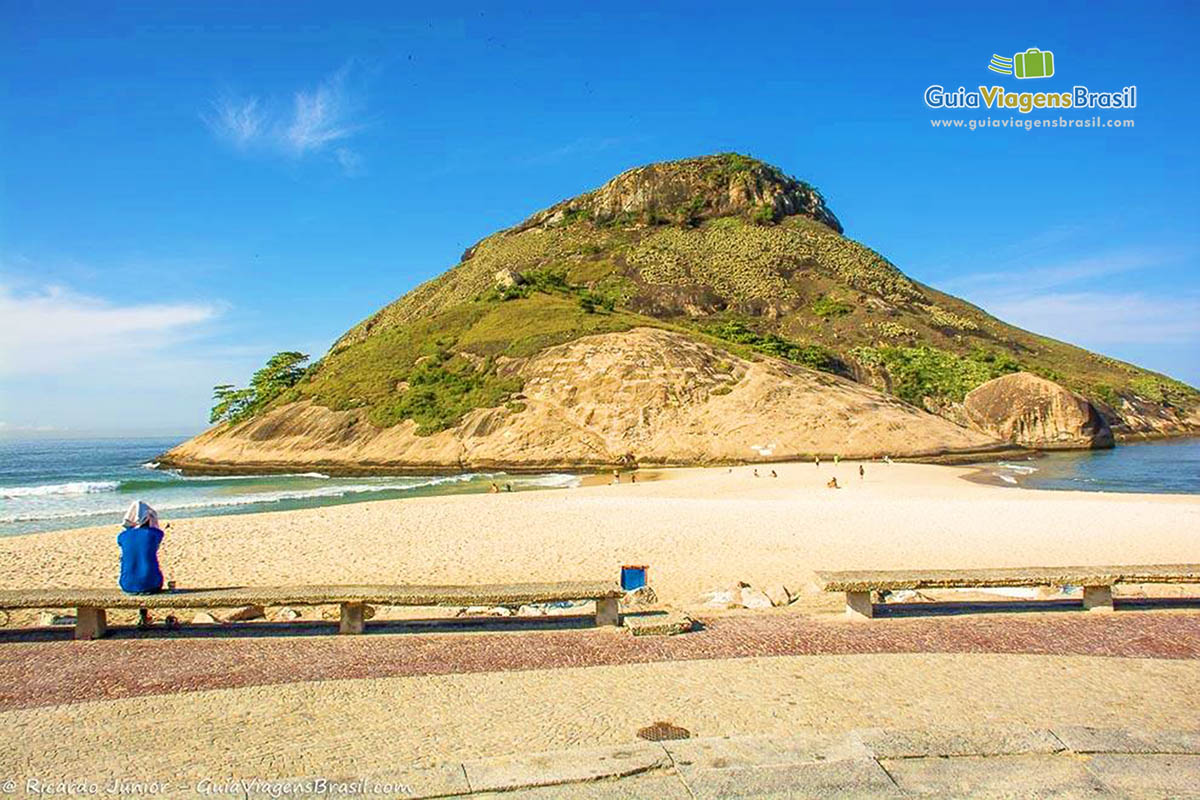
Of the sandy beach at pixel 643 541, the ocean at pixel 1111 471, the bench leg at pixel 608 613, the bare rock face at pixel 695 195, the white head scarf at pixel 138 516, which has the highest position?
the bare rock face at pixel 695 195

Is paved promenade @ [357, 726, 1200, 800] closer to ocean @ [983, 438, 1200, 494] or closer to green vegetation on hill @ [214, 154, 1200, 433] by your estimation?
ocean @ [983, 438, 1200, 494]

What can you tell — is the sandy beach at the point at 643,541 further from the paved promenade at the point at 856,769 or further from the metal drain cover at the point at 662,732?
the paved promenade at the point at 856,769

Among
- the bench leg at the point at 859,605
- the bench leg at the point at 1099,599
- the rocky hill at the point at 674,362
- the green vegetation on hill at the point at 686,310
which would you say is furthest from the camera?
the green vegetation on hill at the point at 686,310

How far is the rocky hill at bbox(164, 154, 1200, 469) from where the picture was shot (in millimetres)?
54812

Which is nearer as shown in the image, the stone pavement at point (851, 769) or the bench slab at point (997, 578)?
the stone pavement at point (851, 769)

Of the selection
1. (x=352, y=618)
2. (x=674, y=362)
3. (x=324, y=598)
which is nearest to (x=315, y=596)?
(x=324, y=598)

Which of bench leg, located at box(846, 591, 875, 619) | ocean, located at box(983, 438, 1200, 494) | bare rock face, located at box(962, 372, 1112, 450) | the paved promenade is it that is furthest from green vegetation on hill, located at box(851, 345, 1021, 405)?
the paved promenade

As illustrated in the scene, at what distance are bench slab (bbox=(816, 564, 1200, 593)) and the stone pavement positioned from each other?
366cm

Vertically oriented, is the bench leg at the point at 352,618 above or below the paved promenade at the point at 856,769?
above

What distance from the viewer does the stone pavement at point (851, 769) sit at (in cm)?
486

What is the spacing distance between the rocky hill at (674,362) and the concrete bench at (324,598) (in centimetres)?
4256

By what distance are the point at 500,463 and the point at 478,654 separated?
45.4m

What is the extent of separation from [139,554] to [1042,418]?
69181 mm

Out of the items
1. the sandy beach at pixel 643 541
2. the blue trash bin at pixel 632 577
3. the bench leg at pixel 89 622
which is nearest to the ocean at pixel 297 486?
the sandy beach at pixel 643 541
